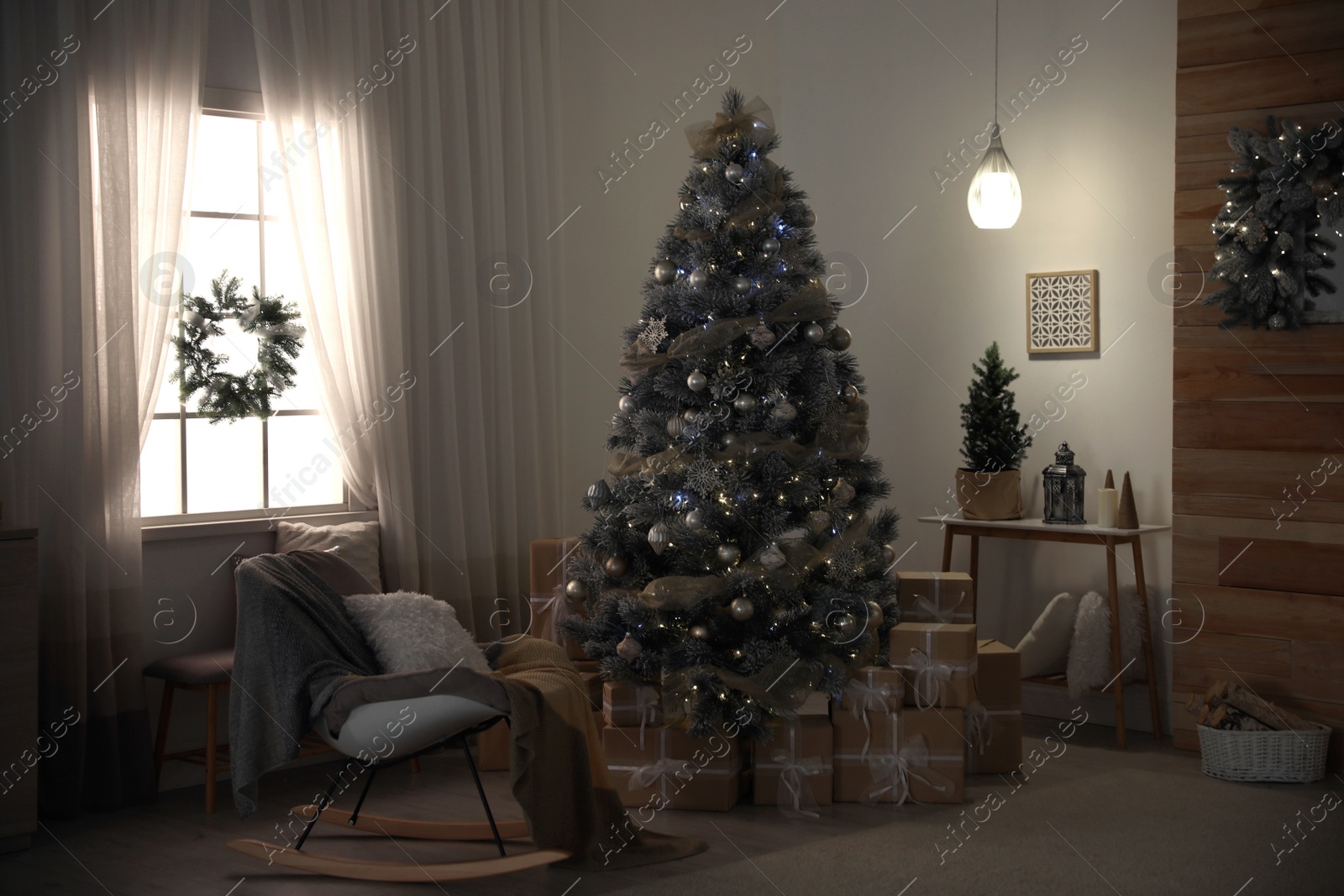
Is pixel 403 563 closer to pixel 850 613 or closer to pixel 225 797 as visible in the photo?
pixel 225 797

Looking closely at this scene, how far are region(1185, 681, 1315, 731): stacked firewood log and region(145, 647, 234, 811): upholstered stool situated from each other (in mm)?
3176

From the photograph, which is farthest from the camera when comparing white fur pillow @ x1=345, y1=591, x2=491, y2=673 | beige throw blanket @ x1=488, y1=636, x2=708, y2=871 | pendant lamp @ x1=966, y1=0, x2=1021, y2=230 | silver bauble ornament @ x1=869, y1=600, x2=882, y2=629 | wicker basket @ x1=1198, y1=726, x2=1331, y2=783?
pendant lamp @ x1=966, y1=0, x2=1021, y2=230

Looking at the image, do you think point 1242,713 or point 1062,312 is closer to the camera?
point 1242,713

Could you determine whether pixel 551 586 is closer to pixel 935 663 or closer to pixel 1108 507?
pixel 935 663

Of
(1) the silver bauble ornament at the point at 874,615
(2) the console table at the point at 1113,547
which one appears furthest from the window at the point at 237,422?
(2) the console table at the point at 1113,547

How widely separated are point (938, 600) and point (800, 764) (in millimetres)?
765

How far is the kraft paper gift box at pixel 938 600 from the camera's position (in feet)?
13.1

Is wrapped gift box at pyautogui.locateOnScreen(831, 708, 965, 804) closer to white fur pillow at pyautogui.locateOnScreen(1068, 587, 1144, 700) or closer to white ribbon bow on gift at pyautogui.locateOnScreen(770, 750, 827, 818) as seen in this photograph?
white ribbon bow on gift at pyautogui.locateOnScreen(770, 750, 827, 818)

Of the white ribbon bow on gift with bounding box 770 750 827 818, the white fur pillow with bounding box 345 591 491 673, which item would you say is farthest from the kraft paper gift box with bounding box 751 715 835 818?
the white fur pillow with bounding box 345 591 491 673

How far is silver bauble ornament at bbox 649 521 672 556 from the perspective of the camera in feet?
11.9

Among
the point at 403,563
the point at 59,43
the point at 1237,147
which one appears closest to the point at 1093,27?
the point at 1237,147

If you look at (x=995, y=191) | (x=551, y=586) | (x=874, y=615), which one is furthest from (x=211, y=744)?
(x=995, y=191)

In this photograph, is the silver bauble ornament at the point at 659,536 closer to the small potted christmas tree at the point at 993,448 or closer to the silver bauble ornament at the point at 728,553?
the silver bauble ornament at the point at 728,553

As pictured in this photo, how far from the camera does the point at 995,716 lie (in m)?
3.98
